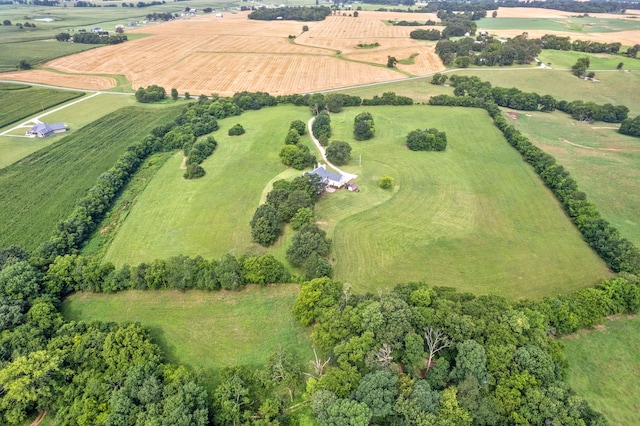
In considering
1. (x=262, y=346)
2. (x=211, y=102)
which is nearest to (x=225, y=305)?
(x=262, y=346)

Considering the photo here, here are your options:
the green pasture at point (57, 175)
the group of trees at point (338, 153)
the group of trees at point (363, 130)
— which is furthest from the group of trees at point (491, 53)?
the green pasture at point (57, 175)

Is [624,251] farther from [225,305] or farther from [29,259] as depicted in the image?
[29,259]

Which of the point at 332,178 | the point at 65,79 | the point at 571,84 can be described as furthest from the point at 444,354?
the point at 65,79

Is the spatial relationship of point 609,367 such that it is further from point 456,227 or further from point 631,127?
point 631,127

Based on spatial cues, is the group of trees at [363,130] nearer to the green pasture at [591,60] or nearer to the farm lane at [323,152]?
the farm lane at [323,152]

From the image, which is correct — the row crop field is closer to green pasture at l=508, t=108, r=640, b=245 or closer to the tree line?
the tree line

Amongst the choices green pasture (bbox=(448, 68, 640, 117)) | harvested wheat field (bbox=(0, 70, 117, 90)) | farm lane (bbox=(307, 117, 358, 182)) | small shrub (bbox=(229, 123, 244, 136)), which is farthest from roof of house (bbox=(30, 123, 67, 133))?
green pasture (bbox=(448, 68, 640, 117))
